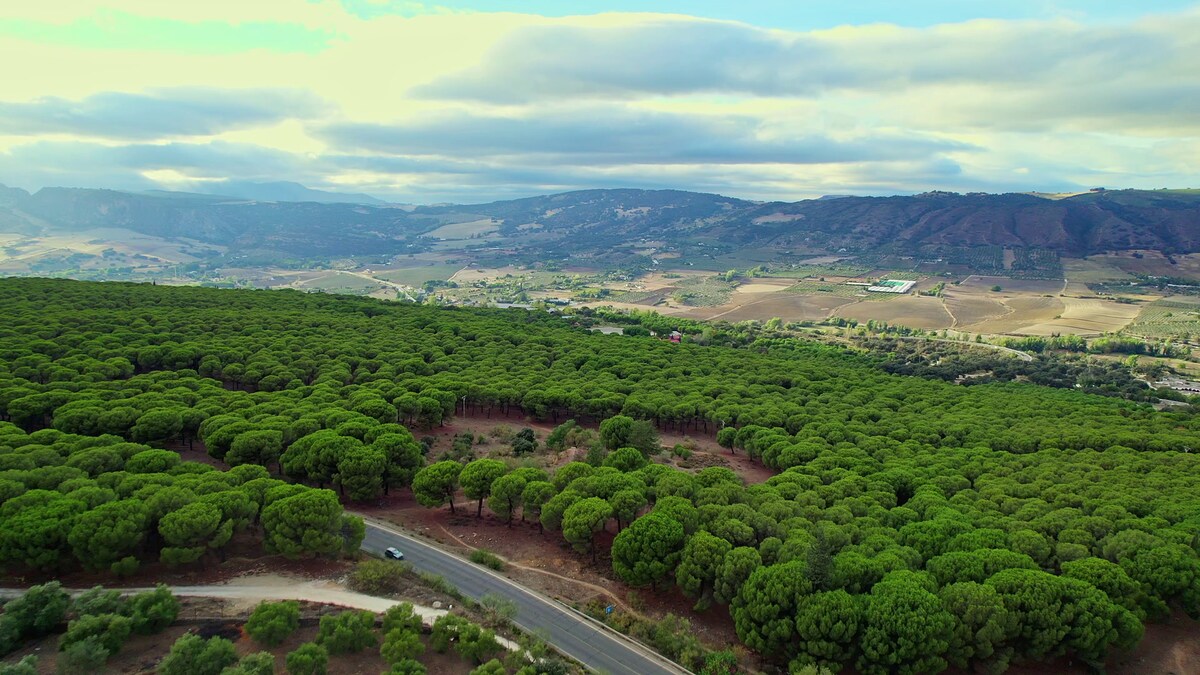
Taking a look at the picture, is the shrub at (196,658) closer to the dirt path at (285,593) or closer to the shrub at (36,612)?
the dirt path at (285,593)

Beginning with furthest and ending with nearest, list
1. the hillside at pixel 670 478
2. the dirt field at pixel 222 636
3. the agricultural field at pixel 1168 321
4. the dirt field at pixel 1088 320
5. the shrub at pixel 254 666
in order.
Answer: the dirt field at pixel 1088 320, the agricultural field at pixel 1168 321, the hillside at pixel 670 478, the dirt field at pixel 222 636, the shrub at pixel 254 666

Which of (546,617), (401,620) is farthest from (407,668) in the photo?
(546,617)

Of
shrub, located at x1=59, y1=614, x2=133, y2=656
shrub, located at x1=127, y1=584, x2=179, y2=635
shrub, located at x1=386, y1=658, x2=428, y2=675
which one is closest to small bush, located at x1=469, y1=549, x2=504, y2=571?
shrub, located at x1=386, y1=658, x2=428, y2=675

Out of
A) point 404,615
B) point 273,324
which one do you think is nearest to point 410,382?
point 273,324

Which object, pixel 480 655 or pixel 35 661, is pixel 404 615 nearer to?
pixel 480 655

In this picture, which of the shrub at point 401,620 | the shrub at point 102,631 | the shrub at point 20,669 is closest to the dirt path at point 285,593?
the shrub at point 401,620

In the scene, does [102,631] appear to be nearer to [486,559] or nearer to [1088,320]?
[486,559]

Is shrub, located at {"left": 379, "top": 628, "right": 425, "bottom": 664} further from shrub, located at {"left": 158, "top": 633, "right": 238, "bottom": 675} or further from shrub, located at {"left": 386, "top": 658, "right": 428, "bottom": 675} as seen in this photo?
shrub, located at {"left": 158, "top": 633, "right": 238, "bottom": 675}
